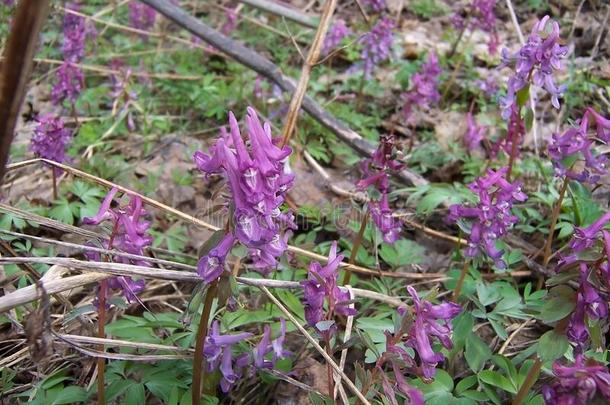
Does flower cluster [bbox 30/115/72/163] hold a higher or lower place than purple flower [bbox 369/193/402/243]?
lower

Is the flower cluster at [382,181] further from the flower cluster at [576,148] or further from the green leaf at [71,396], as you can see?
the green leaf at [71,396]

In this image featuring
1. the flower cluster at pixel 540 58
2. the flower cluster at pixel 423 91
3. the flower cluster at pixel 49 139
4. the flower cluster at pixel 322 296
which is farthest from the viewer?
the flower cluster at pixel 423 91

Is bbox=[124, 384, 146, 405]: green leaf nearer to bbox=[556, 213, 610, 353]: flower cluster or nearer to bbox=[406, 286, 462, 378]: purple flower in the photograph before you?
bbox=[406, 286, 462, 378]: purple flower

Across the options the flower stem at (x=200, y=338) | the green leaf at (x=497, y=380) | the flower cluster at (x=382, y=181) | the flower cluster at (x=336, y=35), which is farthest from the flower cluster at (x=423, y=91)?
the flower stem at (x=200, y=338)

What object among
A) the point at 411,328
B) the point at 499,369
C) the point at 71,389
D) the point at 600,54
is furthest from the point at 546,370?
the point at 600,54

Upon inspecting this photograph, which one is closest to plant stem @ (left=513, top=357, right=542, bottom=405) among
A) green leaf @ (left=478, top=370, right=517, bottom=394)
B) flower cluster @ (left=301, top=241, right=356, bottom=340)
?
green leaf @ (left=478, top=370, right=517, bottom=394)

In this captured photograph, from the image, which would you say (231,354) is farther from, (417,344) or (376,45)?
(376,45)

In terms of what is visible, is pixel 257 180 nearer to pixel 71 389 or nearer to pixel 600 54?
pixel 71 389
